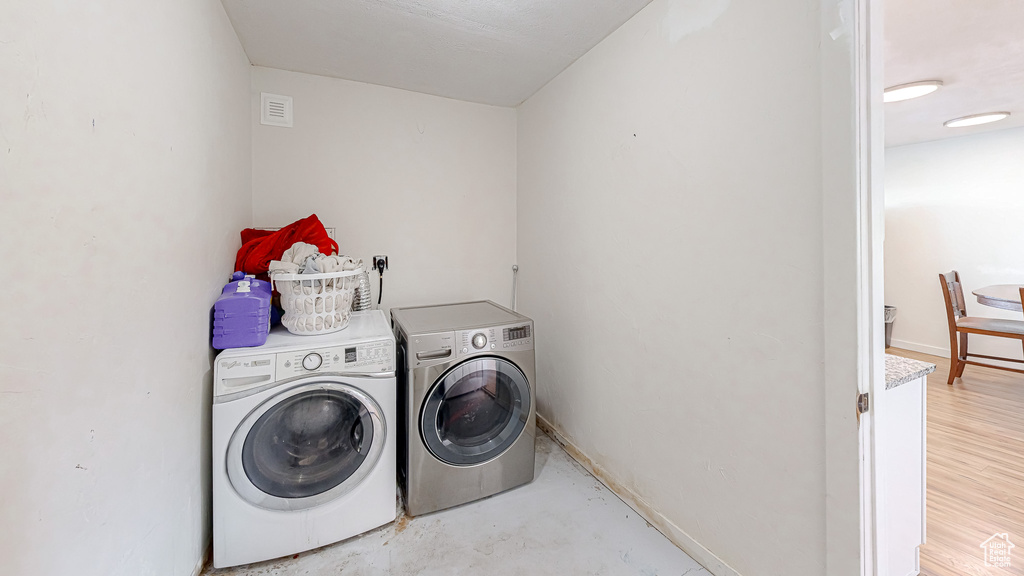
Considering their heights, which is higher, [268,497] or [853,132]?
[853,132]

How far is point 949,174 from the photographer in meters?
4.01

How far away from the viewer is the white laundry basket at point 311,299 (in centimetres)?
162

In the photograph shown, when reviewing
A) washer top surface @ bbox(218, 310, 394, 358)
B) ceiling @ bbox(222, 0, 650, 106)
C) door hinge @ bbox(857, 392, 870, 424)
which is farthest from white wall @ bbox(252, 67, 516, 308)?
door hinge @ bbox(857, 392, 870, 424)

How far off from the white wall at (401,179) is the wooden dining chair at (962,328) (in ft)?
13.1

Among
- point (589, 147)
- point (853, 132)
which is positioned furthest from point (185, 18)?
point (853, 132)

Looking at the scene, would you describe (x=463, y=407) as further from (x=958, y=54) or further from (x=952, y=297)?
(x=952, y=297)

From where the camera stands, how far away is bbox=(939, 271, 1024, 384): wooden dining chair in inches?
124

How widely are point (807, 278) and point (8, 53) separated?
180cm

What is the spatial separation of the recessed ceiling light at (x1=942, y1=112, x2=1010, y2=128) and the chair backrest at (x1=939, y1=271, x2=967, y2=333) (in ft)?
4.36

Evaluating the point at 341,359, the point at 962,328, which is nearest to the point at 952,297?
the point at 962,328

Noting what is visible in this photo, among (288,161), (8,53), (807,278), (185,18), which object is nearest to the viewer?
(8,53)

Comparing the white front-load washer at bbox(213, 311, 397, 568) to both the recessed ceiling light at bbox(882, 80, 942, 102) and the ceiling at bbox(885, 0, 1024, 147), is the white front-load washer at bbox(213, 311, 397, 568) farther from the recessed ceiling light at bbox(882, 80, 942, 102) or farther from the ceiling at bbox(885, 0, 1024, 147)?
the recessed ceiling light at bbox(882, 80, 942, 102)

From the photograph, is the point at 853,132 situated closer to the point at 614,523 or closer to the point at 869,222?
the point at 869,222

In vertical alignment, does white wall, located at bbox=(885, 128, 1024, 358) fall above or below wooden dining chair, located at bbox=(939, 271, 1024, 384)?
above
